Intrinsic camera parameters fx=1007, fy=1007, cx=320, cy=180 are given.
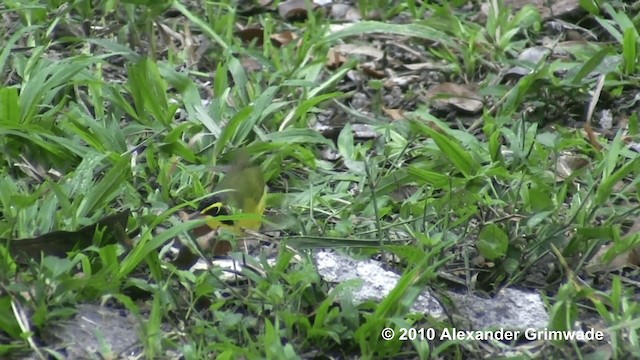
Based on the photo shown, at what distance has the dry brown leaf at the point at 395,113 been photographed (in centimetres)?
320

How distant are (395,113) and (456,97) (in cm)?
20

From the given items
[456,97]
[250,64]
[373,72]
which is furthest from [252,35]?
[456,97]

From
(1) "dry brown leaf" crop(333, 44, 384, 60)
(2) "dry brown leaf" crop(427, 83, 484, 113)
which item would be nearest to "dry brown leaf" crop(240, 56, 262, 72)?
(1) "dry brown leaf" crop(333, 44, 384, 60)

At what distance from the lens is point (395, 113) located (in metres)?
3.23

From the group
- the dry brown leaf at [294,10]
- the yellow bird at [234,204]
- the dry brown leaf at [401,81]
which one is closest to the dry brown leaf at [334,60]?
the dry brown leaf at [401,81]

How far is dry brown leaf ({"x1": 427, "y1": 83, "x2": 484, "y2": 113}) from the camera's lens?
3222 mm

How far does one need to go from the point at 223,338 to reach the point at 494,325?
0.62m

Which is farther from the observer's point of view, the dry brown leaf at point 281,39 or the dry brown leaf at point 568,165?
the dry brown leaf at point 281,39

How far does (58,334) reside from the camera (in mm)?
2100

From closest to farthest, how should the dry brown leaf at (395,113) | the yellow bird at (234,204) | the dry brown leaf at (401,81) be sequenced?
the yellow bird at (234,204) < the dry brown leaf at (395,113) < the dry brown leaf at (401,81)

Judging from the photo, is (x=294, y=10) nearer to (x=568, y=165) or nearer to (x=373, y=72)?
(x=373, y=72)

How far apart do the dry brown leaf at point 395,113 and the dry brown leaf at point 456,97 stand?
0.38 ft

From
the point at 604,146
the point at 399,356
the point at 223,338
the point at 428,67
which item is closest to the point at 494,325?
the point at 399,356

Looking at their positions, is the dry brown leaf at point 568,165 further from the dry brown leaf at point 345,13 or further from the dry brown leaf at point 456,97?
the dry brown leaf at point 345,13
